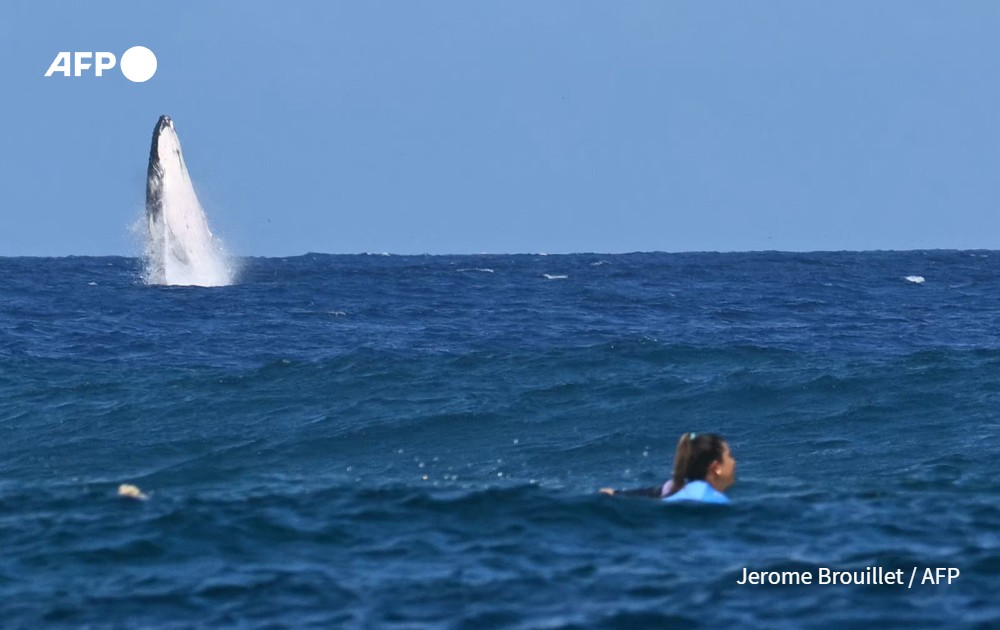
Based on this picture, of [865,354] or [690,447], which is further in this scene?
[865,354]

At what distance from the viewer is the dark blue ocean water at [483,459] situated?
1020 centimetres

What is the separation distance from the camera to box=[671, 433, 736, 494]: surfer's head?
12.1 metres

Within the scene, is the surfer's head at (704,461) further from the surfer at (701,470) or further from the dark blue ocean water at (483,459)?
the dark blue ocean water at (483,459)

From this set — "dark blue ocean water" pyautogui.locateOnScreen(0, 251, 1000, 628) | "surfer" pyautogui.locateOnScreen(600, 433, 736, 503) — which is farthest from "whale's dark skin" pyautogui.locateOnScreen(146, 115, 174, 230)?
"surfer" pyautogui.locateOnScreen(600, 433, 736, 503)

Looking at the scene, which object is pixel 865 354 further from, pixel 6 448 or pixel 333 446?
pixel 6 448

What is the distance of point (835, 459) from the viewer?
19.4 m

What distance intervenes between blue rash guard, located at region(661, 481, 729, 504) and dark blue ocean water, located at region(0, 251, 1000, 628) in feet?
0.34

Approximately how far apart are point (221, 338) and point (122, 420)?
990 cm

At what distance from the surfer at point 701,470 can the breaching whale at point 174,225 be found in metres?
43.9

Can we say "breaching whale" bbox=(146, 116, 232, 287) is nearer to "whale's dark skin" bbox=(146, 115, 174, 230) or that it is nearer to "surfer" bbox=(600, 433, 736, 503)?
"whale's dark skin" bbox=(146, 115, 174, 230)

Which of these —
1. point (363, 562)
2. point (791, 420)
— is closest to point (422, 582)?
point (363, 562)

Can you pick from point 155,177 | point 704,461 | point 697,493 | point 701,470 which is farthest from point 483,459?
point 155,177

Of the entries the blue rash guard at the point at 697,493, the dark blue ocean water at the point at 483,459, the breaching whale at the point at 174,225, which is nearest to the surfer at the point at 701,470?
the blue rash guard at the point at 697,493

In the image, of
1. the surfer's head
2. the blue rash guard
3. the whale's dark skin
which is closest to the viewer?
the surfer's head
